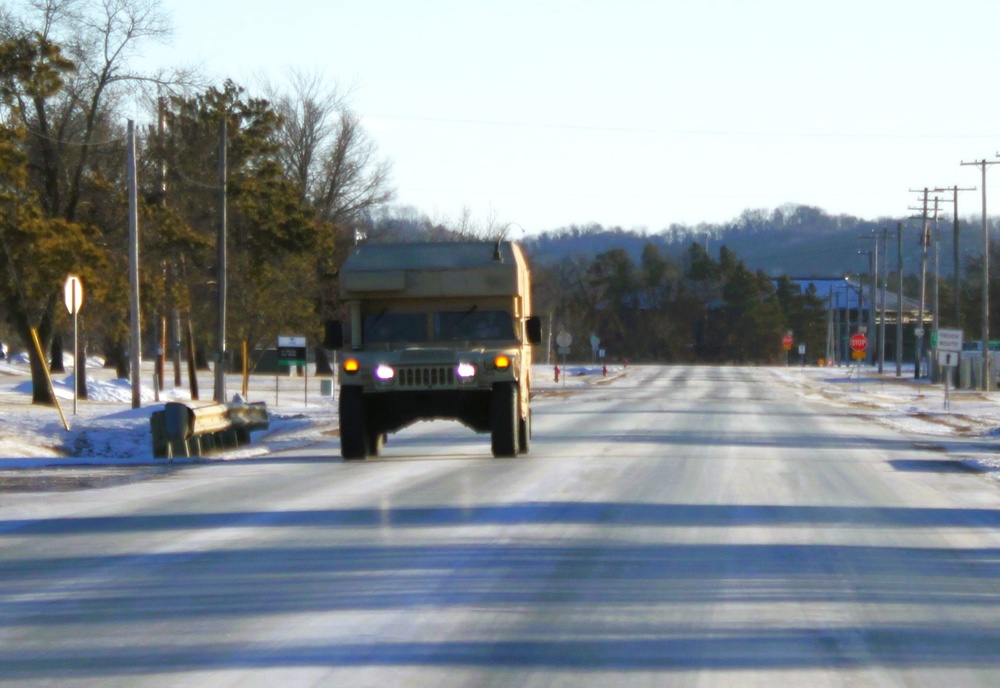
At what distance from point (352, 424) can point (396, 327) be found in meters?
1.51

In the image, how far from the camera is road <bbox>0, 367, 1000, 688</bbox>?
6.64 meters

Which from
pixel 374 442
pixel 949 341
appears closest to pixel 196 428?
pixel 374 442

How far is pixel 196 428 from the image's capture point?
21.3m

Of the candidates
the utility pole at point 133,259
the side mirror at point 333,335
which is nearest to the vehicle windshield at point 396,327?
the side mirror at point 333,335

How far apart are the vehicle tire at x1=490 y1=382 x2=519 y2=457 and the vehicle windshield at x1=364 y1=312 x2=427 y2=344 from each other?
142 centimetres

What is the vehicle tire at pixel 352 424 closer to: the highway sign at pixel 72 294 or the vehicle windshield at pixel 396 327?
the vehicle windshield at pixel 396 327

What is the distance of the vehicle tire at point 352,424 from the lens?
61.0ft

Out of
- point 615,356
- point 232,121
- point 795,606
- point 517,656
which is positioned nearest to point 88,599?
point 517,656

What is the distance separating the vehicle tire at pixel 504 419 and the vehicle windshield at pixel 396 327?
142 cm

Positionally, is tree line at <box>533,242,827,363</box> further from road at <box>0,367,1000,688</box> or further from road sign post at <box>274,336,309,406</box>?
road at <box>0,367,1000,688</box>

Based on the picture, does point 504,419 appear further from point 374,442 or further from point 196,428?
point 196,428

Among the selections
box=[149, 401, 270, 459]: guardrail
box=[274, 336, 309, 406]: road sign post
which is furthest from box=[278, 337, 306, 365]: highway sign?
box=[149, 401, 270, 459]: guardrail

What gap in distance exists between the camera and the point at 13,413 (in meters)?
28.0

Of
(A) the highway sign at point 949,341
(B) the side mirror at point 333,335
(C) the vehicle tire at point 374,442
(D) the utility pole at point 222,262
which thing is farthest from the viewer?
(A) the highway sign at point 949,341
